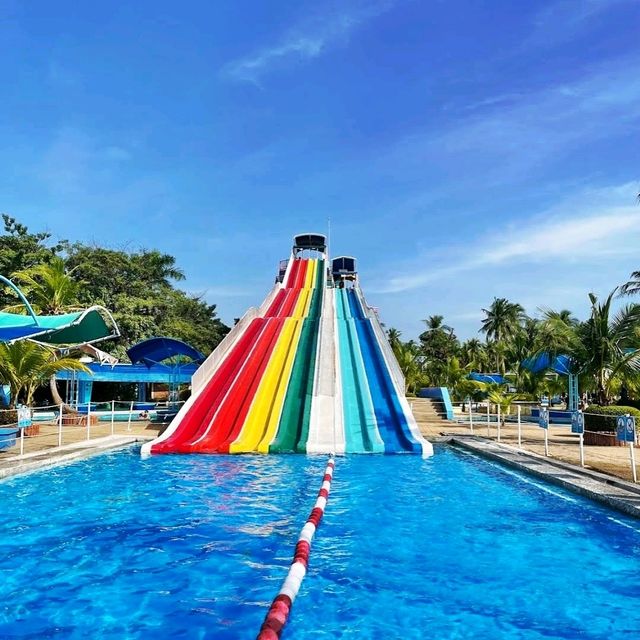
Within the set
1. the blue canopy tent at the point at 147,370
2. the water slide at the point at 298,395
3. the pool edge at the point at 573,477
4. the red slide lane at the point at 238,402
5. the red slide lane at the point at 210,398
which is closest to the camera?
the pool edge at the point at 573,477

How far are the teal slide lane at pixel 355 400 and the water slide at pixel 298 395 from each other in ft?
0.09

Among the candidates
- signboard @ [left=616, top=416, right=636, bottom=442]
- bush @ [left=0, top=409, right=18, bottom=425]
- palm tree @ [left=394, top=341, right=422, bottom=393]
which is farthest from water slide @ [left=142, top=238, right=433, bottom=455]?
palm tree @ [left=394, top=341, right=422, bottom=393]

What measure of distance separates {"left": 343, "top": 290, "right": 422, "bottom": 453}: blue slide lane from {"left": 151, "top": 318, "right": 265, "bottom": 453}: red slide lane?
4461 millimetres

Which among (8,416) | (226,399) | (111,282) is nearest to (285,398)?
(226,399)

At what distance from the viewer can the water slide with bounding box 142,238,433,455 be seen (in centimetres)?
1537

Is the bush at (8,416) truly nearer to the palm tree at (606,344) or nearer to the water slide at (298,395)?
the water slide at (298,395)

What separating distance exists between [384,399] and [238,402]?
177 inches

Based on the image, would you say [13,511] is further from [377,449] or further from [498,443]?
[498,443]

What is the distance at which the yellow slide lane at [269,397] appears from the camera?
1539 cm

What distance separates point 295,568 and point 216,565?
1.80 m

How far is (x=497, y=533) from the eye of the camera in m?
7.81

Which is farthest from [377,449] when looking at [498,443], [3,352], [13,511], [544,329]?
[3,352]

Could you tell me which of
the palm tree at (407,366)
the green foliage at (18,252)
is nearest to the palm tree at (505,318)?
the palm tree at (407,366)

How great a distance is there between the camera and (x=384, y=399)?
1838cm
